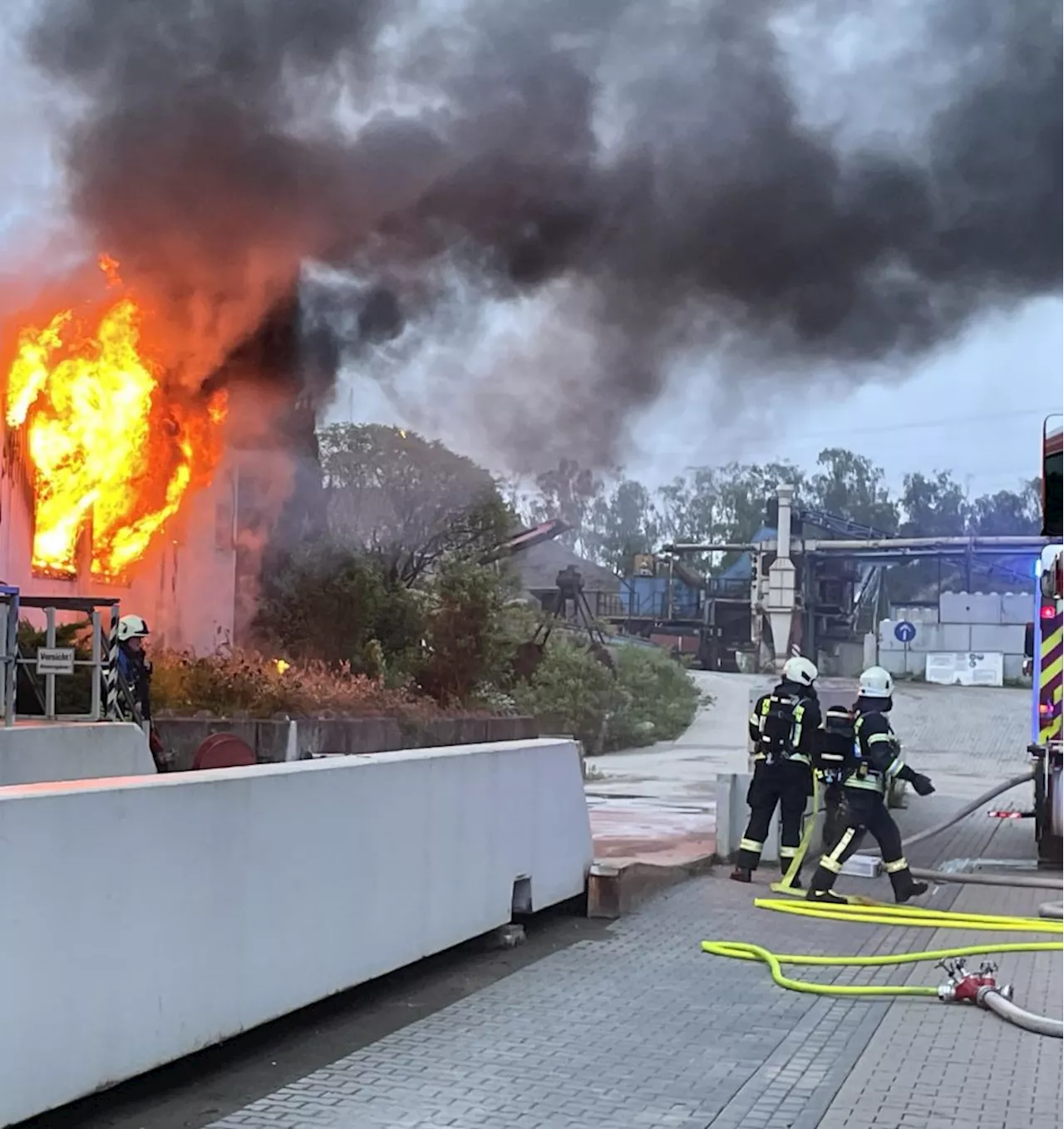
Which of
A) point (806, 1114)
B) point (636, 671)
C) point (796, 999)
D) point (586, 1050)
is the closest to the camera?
point (806, 1114)

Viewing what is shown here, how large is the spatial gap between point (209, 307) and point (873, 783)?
7832 millimetres

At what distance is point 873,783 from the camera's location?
905 centimetres

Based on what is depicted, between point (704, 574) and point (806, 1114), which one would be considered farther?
point (704, 574)

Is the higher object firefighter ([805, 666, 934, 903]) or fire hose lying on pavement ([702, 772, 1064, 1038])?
firefighter ([805, 666, 934, 903])

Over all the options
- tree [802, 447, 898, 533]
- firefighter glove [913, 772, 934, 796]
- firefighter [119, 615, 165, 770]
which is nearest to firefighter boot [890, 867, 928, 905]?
firefighter glove [913, 772, 934, 796]

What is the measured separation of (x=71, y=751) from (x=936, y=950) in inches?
190

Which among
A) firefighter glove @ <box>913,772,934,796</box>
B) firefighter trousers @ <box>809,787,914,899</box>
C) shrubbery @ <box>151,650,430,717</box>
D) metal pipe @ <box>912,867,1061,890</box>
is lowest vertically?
metal pipe @ <box>912,867,1061,890</box>

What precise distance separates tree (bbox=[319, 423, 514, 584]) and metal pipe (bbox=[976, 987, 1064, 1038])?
13.1 metres

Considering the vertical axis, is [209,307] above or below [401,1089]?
above

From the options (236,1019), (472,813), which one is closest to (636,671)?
(472,813)

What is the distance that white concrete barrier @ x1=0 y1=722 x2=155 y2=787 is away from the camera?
24.1ft

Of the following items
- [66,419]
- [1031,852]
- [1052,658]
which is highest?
[66,419]

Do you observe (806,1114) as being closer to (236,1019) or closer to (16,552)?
(236,1019)

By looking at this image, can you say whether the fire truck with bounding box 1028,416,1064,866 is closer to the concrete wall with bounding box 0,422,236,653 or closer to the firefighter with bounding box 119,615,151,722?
the firefighter with bounding box 119,615,151,722
